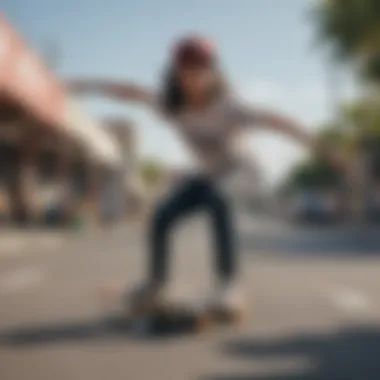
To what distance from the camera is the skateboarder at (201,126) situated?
6426 millimetres

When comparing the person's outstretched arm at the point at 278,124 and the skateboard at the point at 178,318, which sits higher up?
the person's outstretched arm at the point at 278,124

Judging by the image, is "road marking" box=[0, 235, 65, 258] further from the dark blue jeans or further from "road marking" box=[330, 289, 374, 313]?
the dark blue jeans

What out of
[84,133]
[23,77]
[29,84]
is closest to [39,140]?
[84,133]

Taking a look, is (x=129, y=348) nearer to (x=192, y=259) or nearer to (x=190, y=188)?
(x=190, y=188)

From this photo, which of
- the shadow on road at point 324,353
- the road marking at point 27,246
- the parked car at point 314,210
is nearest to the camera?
the shadow on road at point 324,353

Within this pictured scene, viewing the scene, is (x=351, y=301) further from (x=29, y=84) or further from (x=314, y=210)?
(x=314, y=210)

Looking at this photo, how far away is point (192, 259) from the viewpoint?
16250 mm

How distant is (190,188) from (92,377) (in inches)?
97.4

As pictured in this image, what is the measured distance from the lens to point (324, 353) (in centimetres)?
555

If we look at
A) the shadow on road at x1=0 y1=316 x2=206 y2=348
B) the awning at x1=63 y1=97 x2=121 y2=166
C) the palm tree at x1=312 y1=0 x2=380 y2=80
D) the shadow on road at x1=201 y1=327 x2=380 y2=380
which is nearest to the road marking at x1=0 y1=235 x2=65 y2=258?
the awning at x1=63 y1=97 x2=121 y2=166

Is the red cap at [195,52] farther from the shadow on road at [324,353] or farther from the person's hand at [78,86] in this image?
the shadow on road at [324,353]

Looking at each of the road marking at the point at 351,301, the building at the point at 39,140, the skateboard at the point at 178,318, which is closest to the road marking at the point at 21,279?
the building at the point at 39,140

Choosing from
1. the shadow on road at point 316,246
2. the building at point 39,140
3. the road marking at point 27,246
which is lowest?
the shadow on road at point 316,246

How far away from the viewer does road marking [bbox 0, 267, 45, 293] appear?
932cm
